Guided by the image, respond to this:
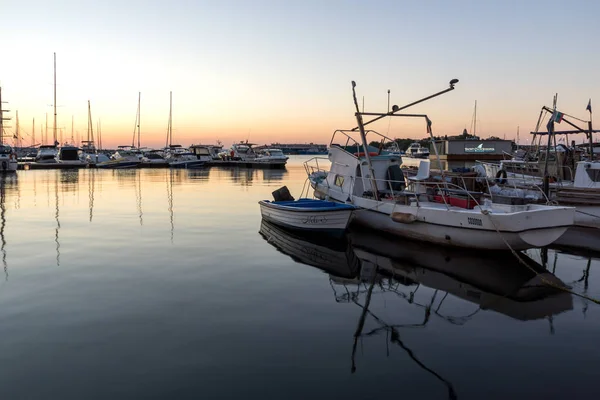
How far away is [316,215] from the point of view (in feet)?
56.6

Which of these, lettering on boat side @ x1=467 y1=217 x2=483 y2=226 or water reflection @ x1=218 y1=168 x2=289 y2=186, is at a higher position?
lettering on boat side @ x1=467 y1=217 x2=483 y2=226

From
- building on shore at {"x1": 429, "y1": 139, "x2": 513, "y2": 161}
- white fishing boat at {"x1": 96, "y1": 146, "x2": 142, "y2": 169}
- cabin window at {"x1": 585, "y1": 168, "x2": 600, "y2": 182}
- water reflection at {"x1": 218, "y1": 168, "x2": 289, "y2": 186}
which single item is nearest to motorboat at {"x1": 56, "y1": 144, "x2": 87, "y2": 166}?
white fishing boat at {"x1": 96, "y1": 146, "x2": 142, "y2": 169}

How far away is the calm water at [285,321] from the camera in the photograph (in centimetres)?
653

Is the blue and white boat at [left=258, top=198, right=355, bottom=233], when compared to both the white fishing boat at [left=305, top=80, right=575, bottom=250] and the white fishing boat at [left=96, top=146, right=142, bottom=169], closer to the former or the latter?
the white fishing boat at [left=305, top=80, right=575, bottom=250]

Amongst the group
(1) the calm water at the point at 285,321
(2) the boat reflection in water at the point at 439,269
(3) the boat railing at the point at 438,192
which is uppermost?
(3) the boat railing at the point at 438,192

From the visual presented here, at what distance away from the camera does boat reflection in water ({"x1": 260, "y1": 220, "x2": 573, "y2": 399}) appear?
30.7 feet

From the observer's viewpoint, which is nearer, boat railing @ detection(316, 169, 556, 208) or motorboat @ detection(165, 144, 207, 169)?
boat railing @ detection(316, 169, 556, 208)

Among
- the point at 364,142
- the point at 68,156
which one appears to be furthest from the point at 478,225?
the point at 68,156

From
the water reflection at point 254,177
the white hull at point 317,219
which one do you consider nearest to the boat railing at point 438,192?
the white hull at point 317,219

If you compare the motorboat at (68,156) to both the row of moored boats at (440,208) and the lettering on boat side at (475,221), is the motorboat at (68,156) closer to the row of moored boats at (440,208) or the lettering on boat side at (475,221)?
the row of moored boats at (440,208)

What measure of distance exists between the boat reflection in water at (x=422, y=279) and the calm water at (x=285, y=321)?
0.17ft

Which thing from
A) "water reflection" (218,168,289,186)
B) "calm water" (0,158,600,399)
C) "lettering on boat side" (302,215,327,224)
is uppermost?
"water reflection" (218,168,289,186)

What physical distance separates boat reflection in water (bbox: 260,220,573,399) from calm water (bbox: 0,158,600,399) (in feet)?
0.17

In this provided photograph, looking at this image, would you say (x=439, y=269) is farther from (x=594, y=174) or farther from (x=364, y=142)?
(x=594, y=174)
